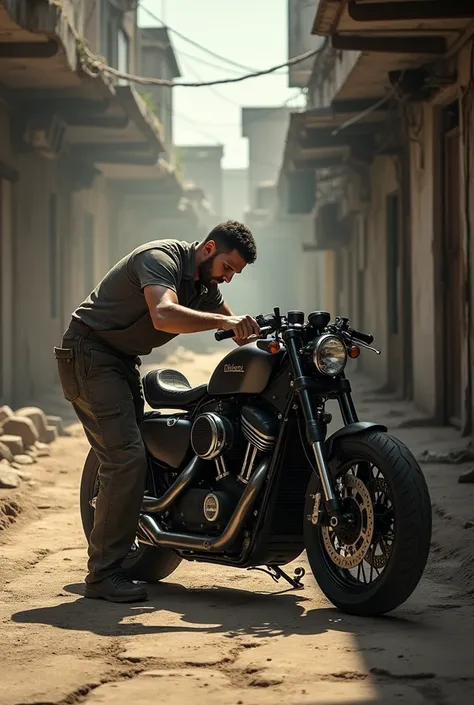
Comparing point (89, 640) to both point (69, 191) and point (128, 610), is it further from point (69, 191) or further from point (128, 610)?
point (69, 191)

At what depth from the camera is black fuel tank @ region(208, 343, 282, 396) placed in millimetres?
5199

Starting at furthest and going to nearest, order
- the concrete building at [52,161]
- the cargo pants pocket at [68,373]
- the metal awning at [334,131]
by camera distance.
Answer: the metal awning at [334,131], the concrete building at [52,161], the cargo pants pocket at [68,373]

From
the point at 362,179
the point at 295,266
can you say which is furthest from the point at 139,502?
the point at 295,266

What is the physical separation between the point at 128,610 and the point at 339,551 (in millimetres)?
849

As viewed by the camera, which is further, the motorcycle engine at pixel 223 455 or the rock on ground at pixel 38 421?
the rock on ground at pixel 38 421

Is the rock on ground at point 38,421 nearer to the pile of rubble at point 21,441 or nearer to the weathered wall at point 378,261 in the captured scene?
the pile of rubble at point 21,441

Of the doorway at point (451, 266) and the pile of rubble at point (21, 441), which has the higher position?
the doorway at point (451, 266)

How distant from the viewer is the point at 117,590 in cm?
530

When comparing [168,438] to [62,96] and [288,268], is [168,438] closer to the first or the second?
[62,96]

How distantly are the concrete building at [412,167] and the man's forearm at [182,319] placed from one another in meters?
5.51

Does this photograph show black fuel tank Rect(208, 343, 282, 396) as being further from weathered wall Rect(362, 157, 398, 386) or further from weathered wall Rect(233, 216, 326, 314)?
weathered wall Rect(233, 216, 326, 314)

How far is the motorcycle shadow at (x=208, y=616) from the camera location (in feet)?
15.4

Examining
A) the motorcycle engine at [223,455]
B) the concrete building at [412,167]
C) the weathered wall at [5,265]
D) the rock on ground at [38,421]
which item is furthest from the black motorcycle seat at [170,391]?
the weathered wall at [5,265]

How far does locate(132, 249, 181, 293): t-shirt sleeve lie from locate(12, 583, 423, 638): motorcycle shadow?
1227 mm
